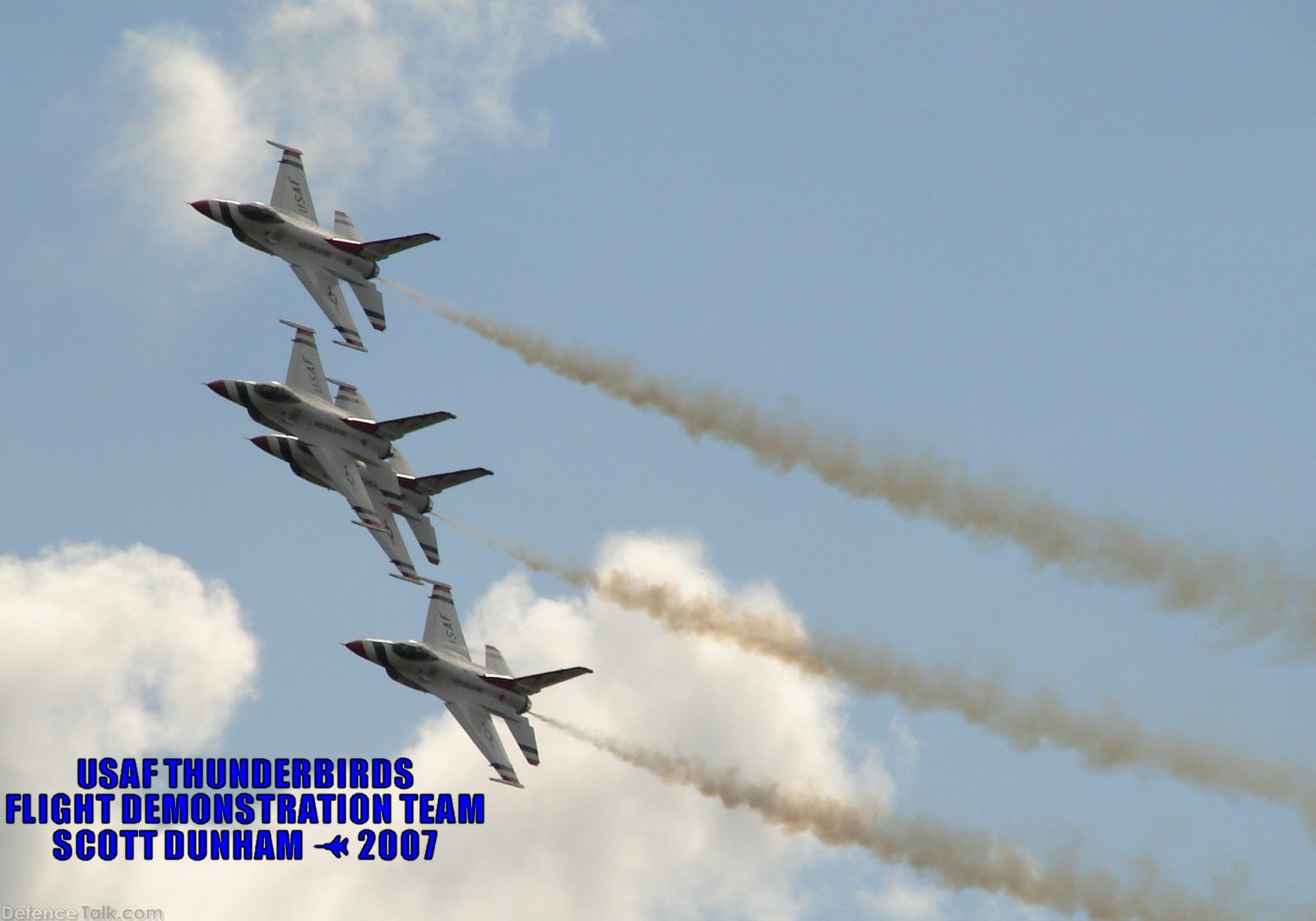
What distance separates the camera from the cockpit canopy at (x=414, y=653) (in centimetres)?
9431

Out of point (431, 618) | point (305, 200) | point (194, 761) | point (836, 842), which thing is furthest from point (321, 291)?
point (836, 842)

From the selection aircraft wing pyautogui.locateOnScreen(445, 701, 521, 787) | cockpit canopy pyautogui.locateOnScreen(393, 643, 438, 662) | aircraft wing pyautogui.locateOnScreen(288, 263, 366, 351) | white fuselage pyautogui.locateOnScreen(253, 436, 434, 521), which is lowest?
aircraft wing pyautogui.locateOnScreen(445, 701, 521, 787)

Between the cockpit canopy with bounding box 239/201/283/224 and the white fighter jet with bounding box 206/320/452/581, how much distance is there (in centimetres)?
742

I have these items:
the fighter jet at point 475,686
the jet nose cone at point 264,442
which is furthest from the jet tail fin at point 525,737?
the jet nose cone at point 264,442

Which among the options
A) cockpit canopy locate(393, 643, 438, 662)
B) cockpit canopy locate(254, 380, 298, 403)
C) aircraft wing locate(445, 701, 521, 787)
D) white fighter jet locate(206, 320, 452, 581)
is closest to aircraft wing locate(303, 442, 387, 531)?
white fighter jet locate(206, 320, 452, 581)

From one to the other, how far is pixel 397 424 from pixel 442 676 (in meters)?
11.1

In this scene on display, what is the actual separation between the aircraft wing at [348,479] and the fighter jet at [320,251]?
197 inches

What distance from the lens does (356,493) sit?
95.6 m

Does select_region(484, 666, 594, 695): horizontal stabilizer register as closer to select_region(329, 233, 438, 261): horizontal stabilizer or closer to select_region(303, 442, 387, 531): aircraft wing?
select_region(303, 442, 387, 531): aircraft wing

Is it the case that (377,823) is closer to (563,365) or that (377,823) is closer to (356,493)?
(356,493)

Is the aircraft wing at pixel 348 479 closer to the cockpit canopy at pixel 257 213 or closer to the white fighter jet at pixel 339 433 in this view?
the white fighter jet at pixel 339 433

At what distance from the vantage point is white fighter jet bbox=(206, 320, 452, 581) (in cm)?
9550

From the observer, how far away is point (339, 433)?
3792 inches

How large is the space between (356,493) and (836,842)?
25664mm
